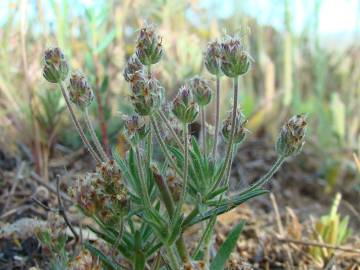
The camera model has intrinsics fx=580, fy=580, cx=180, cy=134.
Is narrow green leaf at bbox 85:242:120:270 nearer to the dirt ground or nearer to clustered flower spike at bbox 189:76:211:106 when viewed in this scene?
the dirt ground

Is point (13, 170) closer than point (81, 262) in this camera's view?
No

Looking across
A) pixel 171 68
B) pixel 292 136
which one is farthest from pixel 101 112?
pixel 292 136

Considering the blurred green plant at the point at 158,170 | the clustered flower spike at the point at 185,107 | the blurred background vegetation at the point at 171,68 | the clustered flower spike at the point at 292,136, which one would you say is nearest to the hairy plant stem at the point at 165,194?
the blurred green plant at the point at 158,170

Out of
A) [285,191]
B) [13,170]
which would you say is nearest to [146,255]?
[13,170]

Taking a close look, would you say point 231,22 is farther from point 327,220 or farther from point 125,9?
point 327,220

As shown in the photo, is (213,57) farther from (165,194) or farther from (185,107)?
(165,194)

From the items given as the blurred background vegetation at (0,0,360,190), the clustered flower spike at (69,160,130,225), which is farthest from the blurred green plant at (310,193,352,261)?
the clustered flower spike at (69,160,130,225)
